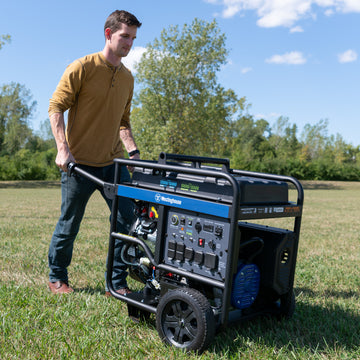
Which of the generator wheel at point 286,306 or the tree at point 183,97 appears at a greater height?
the tree at point 183,97

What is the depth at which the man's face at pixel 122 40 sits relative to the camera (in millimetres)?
3199

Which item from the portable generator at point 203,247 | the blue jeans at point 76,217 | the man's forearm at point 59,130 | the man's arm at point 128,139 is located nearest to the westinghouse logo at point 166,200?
the portable generator at point 203,247

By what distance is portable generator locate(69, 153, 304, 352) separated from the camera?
93.0 inches

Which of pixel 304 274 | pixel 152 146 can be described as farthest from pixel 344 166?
pixel 304 274

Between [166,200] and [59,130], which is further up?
[59,130]

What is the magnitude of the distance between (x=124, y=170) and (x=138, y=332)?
4.27ft

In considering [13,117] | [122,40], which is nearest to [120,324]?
[122,40]

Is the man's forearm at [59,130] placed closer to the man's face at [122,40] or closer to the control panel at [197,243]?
the man's face at [122,40]

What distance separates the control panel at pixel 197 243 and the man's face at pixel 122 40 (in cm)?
143

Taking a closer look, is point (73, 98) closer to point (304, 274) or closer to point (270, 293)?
point (270, 293)

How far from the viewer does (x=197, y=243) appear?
2516mm

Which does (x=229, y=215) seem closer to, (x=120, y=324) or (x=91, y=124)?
(x=120, y=324)

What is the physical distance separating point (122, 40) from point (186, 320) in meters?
2.09

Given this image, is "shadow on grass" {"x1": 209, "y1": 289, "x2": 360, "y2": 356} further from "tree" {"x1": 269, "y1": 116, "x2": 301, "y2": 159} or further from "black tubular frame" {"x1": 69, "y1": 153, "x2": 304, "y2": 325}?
"tree" {"x1": 269, "y1": 116, "x2": 301, "y2": 159}
